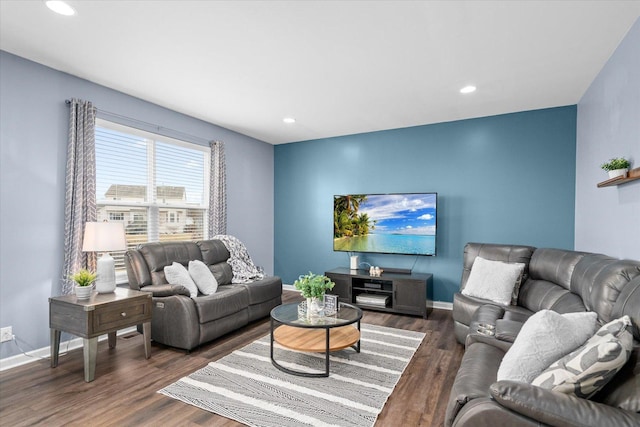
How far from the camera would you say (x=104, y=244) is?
9.50 feet

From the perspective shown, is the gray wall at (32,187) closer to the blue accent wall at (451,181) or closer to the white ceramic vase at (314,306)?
the white ceramic vase at (314,306)

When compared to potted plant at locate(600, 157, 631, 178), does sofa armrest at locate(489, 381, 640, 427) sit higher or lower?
lower

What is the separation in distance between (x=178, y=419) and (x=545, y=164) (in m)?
4.54

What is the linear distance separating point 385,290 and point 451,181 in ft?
5.70

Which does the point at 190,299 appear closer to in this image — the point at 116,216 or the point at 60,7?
the point at 116,216

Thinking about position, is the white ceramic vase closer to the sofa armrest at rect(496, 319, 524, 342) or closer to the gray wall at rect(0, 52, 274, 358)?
the sofa armrest at rect(496, 319, 524, 342)

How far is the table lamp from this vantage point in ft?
9.45

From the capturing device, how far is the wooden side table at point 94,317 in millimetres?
2584

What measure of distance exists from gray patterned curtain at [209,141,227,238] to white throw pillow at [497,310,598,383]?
13.0ft

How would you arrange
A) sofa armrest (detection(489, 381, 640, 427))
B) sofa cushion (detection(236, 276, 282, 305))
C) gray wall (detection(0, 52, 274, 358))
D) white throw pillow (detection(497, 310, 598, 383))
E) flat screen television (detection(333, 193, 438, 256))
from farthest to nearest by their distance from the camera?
flat screen television (detection(333, 193, 438, 256)) → sofa cushion (detection(236, 276, 282, 305)) → gray wall (detection(0, 52, 274, 358)) → white throw pillow (detection(497, 310, 598, 383)) → sofa armrest (detection(489, 381, 640, 427))

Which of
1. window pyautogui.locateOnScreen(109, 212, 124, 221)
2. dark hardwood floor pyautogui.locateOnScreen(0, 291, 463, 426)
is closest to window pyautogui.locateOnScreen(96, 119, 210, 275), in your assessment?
window pyautogui.locateOnScreen(109, 212, 124, 221)

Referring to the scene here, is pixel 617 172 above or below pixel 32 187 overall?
above

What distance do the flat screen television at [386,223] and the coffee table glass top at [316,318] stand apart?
181cm

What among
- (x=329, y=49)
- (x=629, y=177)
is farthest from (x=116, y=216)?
(x=629, y=177)
